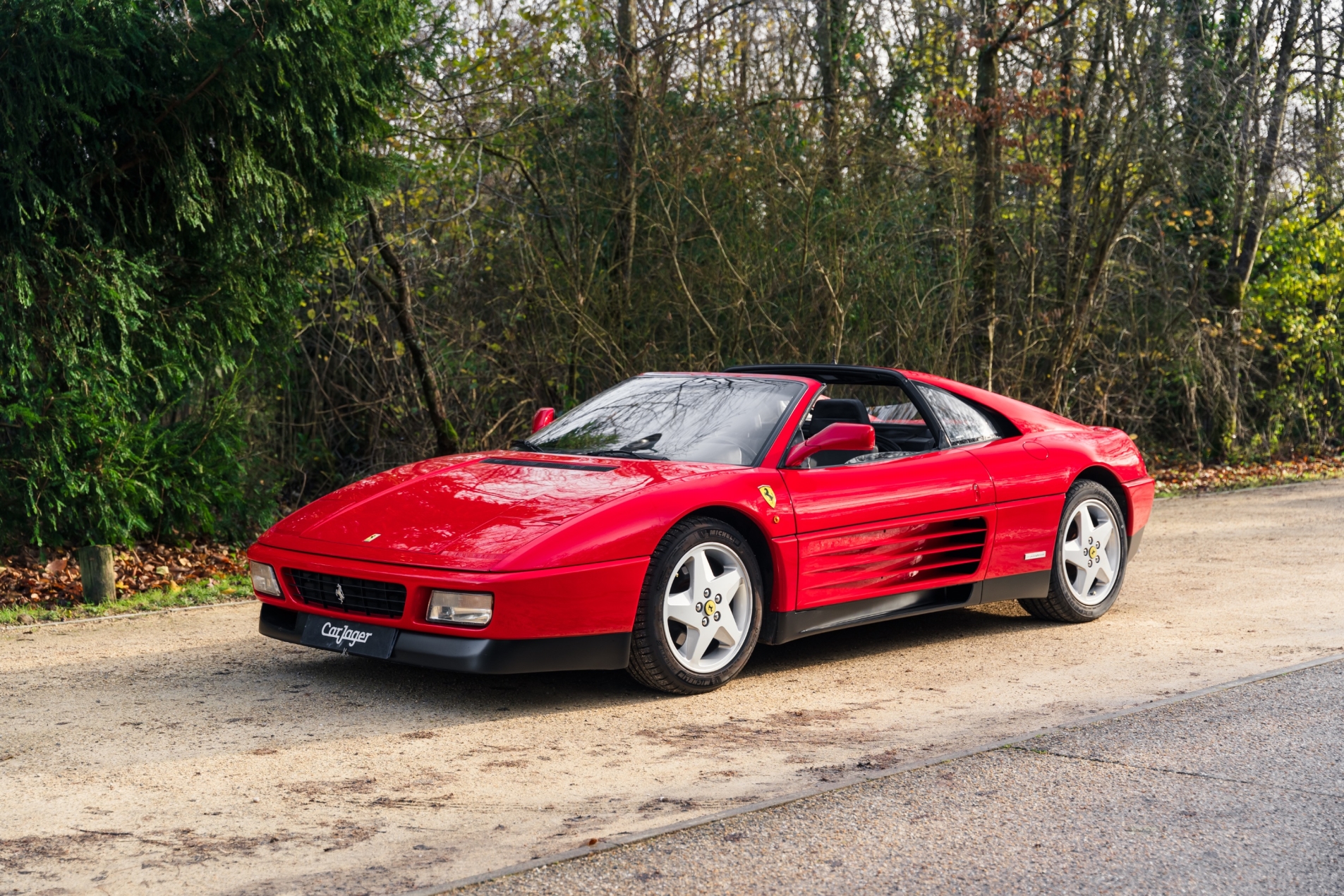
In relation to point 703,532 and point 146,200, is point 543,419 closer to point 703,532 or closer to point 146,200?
point 703,532

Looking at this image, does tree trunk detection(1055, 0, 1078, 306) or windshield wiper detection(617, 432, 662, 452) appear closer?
windshield wiper detection(617, 432, 662, 452)

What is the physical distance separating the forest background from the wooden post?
3.36 feet

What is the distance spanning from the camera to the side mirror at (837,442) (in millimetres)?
6156

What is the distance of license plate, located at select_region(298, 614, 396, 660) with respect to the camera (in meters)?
5.37

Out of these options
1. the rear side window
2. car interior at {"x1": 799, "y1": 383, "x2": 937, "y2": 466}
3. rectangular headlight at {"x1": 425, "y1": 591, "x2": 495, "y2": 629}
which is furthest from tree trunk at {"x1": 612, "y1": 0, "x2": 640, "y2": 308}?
rectangular headlight at {"x1": 425, "y1": 591, "x2": 495, "y2": 629}

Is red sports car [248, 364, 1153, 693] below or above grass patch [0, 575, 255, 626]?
above

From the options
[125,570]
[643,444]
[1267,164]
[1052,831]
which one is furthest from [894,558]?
[1267,164]

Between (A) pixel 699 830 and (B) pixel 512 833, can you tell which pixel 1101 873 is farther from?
(B) pixel 512 833

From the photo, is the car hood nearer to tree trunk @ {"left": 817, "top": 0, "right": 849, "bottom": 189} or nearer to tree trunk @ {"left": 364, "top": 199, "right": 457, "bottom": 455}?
tree trunk @ {"left": 364, "top": 199, "right": 457, "bottom": 455}

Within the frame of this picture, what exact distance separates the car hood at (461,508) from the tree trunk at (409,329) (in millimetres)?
6526

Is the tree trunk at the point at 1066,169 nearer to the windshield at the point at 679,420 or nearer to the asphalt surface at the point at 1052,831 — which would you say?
the windshield at the point at 679,420

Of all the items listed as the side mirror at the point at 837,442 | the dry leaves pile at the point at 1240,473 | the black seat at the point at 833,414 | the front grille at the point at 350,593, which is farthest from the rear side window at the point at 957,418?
the dry leaves pile at the point at 1240,473

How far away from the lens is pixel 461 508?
574 centimetres

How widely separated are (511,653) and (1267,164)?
56.5 ft
